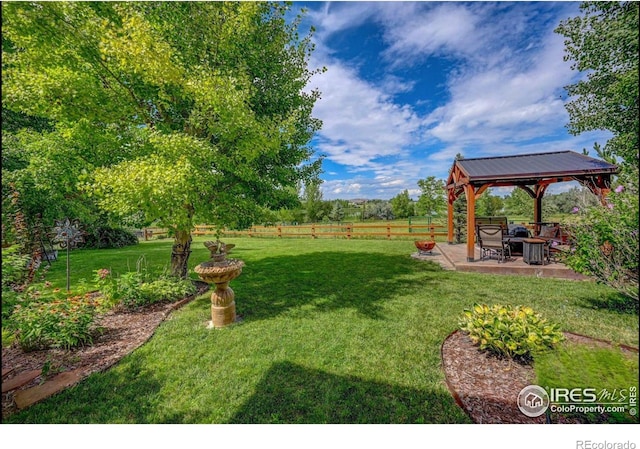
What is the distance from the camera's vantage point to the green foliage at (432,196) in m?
12.7

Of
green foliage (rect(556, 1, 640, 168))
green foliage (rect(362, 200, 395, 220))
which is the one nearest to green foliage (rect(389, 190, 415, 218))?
green foliage (rect(362, 200, 395, 220))

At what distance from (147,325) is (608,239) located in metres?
5.12

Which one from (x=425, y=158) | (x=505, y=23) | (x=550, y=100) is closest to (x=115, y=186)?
(x=425, y=158)

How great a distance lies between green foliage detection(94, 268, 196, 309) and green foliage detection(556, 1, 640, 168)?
19.0 feet

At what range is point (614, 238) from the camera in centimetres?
136

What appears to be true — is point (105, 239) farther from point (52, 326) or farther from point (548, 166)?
point (548, 166)

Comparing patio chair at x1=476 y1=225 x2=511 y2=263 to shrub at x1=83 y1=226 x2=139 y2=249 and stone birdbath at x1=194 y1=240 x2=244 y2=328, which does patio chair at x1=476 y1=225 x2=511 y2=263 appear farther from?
shrub at x1=83 y1=226 x2=139 y2=249

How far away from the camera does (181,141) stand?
3.17 m

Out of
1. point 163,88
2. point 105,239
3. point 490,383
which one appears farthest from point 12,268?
point 105,239

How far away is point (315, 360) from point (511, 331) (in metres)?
1.88

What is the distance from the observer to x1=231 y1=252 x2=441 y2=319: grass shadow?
160 inches

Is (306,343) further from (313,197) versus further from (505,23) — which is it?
(313,197)

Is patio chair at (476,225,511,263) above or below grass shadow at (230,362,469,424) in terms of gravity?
above

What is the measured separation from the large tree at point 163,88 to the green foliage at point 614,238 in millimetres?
3376
